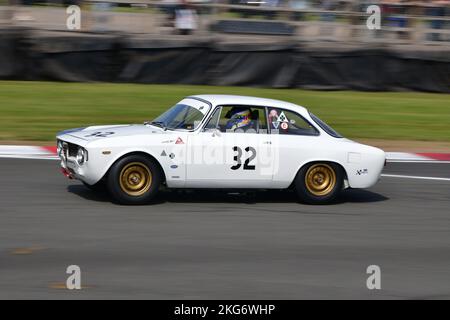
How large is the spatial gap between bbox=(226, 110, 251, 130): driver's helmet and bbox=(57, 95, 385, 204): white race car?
0.04 ft

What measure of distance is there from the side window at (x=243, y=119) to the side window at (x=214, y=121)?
0.14ft

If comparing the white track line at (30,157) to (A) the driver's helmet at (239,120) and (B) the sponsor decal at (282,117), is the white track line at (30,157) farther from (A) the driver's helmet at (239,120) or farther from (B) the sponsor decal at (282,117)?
(B) the sponsor decal at (282,117)

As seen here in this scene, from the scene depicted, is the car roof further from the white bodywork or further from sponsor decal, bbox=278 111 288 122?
sponsor decal, bbox=278 111 288 122

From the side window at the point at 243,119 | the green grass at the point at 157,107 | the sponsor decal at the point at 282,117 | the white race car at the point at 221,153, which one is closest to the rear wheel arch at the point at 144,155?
the white race car at the point at 221,153

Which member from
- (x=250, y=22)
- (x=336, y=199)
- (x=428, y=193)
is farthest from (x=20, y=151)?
(x=250, y=22)

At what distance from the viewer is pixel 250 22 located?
19750 mm

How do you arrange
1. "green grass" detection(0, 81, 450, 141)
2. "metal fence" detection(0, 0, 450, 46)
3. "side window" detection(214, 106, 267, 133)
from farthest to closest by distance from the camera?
"metal fence" detection(0, 0, 450, 46), "green grass" detection(0, 81, 450, 141), "side window" detection(214, 106, 267, 133)

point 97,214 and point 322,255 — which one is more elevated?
point 97,214

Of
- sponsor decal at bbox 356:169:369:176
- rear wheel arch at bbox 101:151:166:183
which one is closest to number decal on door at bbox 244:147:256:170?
rear wheel arch at bbox 101:151:166:183

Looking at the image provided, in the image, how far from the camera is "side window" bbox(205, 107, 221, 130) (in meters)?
9.39

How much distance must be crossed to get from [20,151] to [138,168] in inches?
163

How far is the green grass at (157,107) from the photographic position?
15281mm

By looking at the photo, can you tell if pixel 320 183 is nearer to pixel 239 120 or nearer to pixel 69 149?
pixel 239 120
